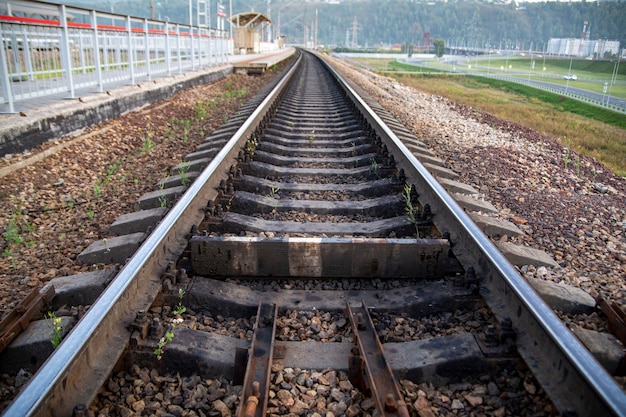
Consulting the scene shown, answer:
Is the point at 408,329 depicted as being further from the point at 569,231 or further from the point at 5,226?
the point at 5,226

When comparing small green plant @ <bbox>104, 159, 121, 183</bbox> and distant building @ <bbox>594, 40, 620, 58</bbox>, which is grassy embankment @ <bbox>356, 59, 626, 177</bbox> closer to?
distant building @ <bbox>594, 40, 620, 58</bbox>

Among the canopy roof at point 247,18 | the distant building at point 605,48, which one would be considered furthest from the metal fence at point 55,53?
the distant building at point 605,48

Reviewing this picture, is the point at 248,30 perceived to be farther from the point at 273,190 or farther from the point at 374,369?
the point at 374,369

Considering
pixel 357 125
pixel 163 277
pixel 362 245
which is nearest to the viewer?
pixel 163 277

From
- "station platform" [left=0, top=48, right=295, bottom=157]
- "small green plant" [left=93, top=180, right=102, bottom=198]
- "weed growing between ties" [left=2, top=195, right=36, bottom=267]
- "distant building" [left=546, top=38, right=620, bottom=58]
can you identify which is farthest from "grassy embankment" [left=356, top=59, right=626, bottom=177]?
"weed growing between ties" [left=2, top=195, right=36, bottom=267]

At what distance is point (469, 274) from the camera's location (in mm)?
2848

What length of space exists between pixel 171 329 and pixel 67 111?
568cm

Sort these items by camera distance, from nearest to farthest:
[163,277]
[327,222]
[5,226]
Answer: [163,277], [327,222], [5,226]

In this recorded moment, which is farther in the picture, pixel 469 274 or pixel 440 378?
pixel 469 274

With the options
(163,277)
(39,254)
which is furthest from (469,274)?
(39,254)

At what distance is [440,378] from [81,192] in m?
4.33

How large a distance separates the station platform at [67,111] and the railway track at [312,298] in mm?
2526

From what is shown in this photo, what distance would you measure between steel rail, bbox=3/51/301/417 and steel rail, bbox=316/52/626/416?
1.74m

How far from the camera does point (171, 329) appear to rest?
8.01ft
